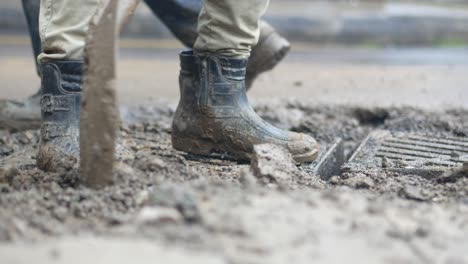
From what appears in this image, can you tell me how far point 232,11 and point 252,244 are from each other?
1.30 m

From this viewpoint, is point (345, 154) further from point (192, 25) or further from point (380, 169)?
point (192, 25)

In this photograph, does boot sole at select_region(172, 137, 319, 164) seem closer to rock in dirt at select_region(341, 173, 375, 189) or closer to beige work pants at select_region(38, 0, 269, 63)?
rock in dirt at select_region(341, 173, 375, 189)

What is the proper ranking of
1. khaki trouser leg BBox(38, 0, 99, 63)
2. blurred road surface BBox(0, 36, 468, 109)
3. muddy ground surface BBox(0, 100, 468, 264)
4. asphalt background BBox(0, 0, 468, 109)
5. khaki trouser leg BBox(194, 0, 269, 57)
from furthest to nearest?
asphalt background BBox(0, 0, 468, 109) → blurred road surface BBox(0, 36, 468, 109) → khaki trouser leg BBox(194, 0, 269, 57) → khaki trouser leg BBox(38, 0, 99, 63) → muddy ground surface BBox(0, 100, 468, 264)

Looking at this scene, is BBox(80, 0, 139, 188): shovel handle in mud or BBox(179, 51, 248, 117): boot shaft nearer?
BBox(80, 0, 139, 188): shovel handle in mud

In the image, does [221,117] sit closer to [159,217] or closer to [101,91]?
[101,91]

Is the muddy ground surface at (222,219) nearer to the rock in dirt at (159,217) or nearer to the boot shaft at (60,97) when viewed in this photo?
the rock in dirt at (159,217)

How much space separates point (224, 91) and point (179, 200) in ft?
3.47

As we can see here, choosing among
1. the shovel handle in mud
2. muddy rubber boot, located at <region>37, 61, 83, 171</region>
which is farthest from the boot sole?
the shovel handle in mud

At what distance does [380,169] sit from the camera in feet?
9.25

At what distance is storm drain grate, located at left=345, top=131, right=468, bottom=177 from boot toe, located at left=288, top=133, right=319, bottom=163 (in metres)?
0.14

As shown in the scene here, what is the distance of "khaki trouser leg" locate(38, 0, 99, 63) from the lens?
251 centimetres

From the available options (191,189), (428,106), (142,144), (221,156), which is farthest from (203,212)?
(428,106)

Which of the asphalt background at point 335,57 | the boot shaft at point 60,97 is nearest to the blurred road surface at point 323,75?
the asphalt background at point 335,57

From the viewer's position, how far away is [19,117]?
3.52 m
